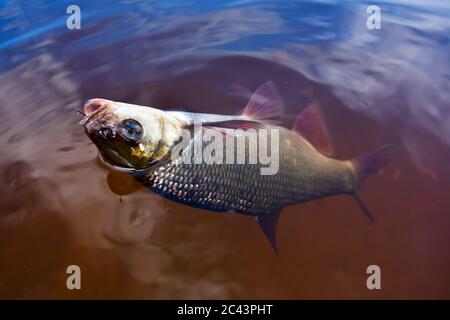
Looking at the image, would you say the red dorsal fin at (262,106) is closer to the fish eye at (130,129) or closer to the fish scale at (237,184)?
the fish scale at (237,184)

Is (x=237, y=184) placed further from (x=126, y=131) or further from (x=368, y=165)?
(x=368, y=165)

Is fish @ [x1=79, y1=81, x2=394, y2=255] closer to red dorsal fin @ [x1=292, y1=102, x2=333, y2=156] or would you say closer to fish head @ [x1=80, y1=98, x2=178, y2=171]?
fish head @ [x1=80, y1=98, x2=178, y2=171]

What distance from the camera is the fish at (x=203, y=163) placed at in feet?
7.54

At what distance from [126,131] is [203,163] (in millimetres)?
484

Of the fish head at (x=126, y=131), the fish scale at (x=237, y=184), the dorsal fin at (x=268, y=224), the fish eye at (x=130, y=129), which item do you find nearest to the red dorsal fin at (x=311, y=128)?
the fish scale at (x=237, y=184)

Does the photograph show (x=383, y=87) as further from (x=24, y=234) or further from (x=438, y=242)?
(x=24, y=234)

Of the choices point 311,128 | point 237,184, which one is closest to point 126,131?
point 237,184

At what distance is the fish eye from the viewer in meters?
2.24

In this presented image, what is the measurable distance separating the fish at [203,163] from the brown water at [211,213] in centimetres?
46

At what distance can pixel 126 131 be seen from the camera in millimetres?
2242

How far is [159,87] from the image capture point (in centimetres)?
398

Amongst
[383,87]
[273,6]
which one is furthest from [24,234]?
[273,6]

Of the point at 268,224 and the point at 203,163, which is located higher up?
the point at 203,163

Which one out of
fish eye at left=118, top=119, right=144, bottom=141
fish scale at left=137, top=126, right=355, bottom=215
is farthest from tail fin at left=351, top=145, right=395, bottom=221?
fish eye at left=118, top=119, right=144, bottom=141
